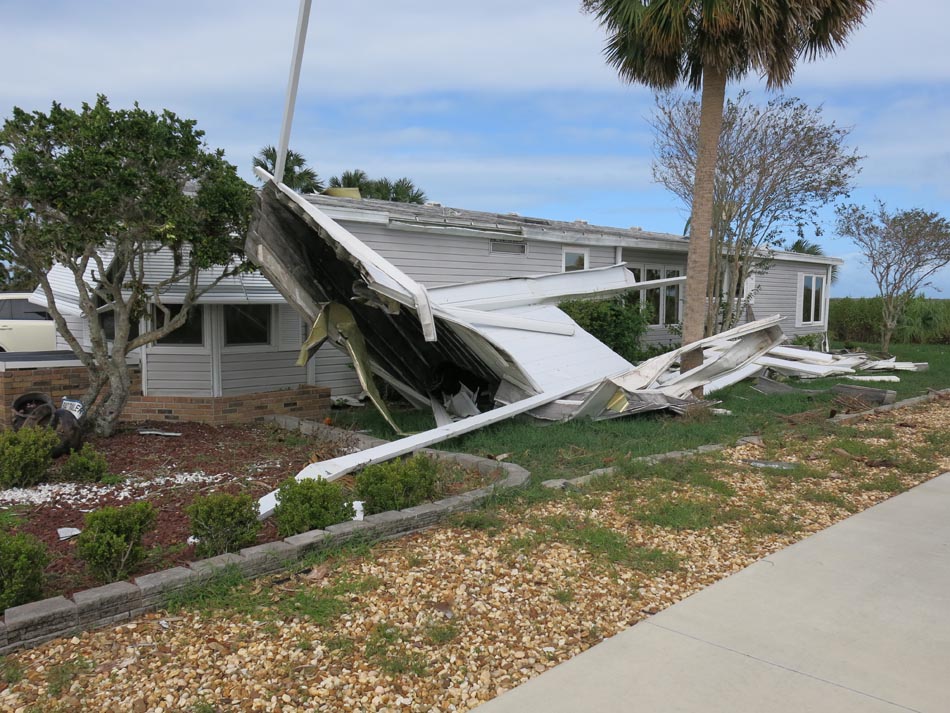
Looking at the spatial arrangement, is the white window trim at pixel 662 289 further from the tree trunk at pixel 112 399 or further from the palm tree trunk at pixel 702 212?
the tree trunk at pixel 112 399

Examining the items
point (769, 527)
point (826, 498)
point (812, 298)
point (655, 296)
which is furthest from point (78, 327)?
point (812, 298)

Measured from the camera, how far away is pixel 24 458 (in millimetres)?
6469

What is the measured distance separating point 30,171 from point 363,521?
209 inches

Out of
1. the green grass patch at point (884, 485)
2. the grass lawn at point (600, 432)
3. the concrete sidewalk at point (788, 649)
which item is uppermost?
the grass lawn at point (600, 432)

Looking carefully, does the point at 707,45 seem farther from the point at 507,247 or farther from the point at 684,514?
the point at 684,514

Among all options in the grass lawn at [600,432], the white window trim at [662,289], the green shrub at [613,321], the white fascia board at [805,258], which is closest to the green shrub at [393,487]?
the grass lawn at [600,432]

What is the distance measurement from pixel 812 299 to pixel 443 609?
21453mm

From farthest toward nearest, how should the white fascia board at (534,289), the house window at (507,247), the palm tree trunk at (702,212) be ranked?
the house window at (507,247) < the palm tree trunk at (702,212) < the white fascia board at (534,289)

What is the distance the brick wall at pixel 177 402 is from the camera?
9.60 metres

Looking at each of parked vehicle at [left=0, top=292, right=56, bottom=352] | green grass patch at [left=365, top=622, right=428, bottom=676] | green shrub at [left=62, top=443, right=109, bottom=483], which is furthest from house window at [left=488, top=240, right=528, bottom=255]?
green grass patch at [left=365, top=622, right=428, bottom=676]

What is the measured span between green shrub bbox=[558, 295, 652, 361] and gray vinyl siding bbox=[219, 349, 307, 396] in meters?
4.34

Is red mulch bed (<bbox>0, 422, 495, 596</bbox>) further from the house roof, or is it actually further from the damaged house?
the house roof

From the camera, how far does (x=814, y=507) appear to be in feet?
18.9

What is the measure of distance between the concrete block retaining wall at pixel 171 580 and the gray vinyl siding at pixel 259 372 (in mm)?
5829
